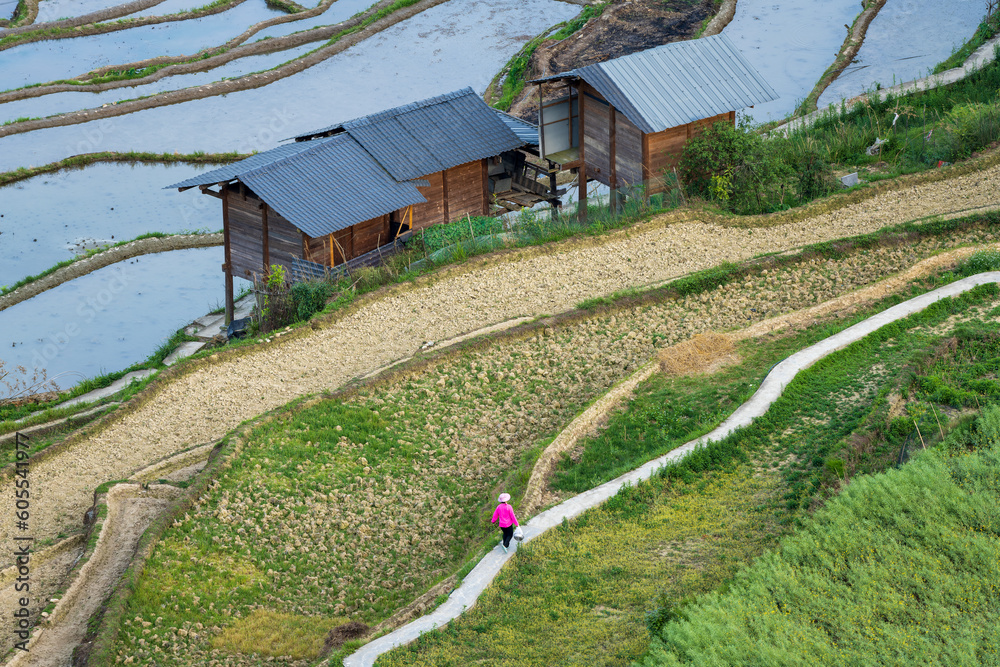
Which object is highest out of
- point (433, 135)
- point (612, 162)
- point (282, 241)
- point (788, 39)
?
point (788, 39)

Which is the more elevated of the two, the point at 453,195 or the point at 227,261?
the point at 453,195

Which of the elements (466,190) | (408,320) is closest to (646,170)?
(466,190)

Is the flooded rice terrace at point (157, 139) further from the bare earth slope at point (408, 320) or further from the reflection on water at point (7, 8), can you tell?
the bare earth slope at point (408, 320)

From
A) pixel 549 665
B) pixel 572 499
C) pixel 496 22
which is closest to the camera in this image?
pixel 549 665

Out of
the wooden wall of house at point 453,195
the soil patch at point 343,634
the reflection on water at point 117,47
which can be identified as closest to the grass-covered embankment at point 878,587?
the soil patch at point 343,634

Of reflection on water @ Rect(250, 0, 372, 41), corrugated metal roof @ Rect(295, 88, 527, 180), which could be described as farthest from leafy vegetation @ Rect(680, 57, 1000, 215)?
reflection on water @ Rect(250, 0, 372, 41)

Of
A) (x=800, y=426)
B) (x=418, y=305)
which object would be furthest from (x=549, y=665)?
(x=418, y=305)

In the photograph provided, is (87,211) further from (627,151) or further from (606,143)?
(627,151)

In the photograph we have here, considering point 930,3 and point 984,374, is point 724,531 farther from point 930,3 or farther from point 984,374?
point 930,3
